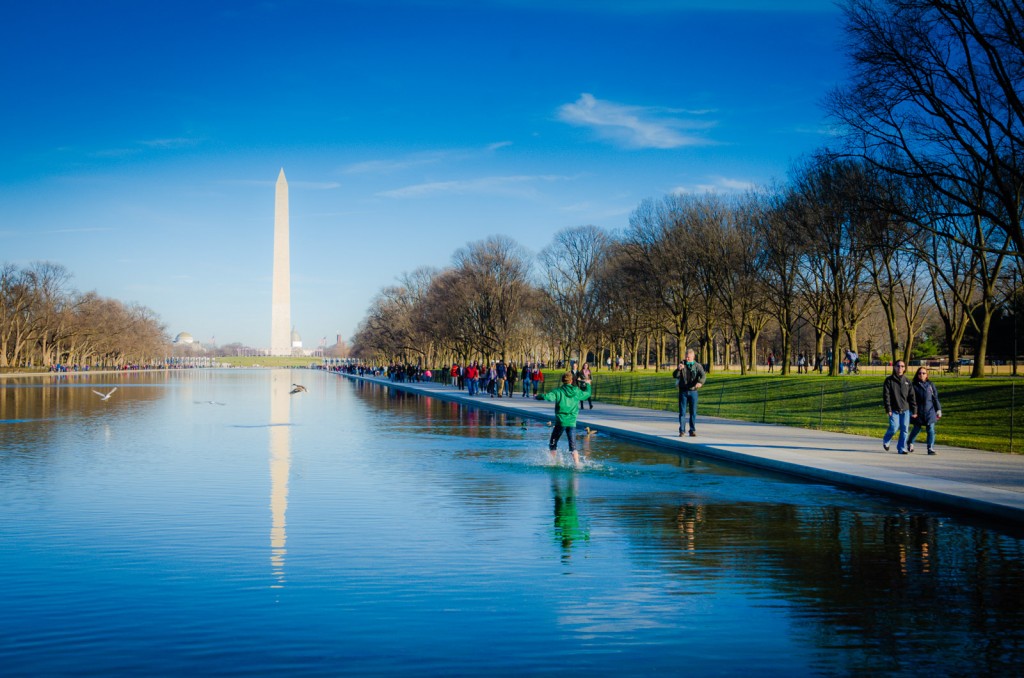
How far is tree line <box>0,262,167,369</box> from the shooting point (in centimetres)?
11369

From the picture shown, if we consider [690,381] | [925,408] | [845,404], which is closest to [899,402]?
[925,408]

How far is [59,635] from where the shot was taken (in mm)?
6395

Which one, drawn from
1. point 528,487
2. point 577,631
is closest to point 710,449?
point 528,487

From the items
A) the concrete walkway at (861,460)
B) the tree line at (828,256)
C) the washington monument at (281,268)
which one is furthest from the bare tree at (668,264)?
the washington monument at (281,268)

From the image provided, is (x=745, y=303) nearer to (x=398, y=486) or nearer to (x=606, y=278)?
(x=606, y=278)

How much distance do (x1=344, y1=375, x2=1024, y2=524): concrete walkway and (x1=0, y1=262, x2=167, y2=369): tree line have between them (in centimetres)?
10766

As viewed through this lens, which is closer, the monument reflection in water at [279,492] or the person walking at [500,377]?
the monument reflection in water at [279,492]

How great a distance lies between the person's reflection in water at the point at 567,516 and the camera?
9883 millimetres

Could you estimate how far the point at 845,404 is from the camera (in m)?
34.6

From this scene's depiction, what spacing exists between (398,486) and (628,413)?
21562mm

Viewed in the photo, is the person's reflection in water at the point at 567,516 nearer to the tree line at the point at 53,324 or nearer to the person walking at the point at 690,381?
the person walking at the point at 690,381

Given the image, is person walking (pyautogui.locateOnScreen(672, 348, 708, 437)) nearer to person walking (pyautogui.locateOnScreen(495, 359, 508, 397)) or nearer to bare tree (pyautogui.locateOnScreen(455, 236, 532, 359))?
person walking (pyautogui.locateOnScreen(495, 359, 508, 397))

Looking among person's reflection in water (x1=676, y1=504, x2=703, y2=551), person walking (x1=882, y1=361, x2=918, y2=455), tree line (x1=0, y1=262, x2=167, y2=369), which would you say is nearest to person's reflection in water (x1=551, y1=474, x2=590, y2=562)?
person's reflection in water (x1=676, y1=504, x2=703, y2=551)

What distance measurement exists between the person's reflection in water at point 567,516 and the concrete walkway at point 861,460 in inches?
178
